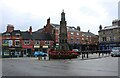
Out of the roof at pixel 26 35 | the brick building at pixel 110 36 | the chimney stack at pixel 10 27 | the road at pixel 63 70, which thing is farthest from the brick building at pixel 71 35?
the road at pixel 63 70

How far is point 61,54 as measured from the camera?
44.2m

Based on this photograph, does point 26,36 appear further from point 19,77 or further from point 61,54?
point 19,77

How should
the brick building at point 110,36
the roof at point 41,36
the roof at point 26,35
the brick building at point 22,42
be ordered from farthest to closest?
1. the brick building at point 110,36
2. the roof at point 41,36
3. the roof at point 26,35
4. the brick building at point 22,42

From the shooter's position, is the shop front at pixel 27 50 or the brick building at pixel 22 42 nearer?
the brick building at pixel 22 42

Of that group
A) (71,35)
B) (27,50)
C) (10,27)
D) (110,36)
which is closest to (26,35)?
(27,50)

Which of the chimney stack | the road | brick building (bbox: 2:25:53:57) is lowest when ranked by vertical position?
the road

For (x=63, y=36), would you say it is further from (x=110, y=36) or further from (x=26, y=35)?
(x=110, y=36)

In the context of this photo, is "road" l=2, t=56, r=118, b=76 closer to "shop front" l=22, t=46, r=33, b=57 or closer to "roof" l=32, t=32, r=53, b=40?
"shop front" l=22, t=46, r=33, b=57

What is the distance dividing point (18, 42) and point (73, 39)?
77.2 ft

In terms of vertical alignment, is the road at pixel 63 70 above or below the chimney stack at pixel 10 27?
below

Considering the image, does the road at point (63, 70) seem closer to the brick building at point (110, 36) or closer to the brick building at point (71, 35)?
the brick building at point (71, 35)

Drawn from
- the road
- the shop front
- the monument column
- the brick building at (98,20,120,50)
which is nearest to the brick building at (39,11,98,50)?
the brick building at (98,20,120,50)

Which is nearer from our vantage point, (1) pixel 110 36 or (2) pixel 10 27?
(2) pixel 10 27

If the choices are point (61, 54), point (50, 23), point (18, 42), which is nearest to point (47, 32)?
point (50, 23)
